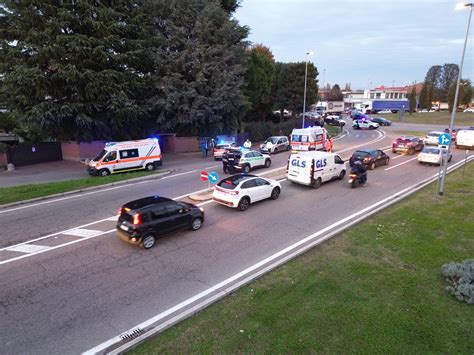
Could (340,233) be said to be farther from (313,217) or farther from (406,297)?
(406,297)

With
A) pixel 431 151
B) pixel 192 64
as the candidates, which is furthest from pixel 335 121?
pixel 192 64

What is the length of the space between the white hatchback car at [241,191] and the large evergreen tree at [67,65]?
15.0 meters

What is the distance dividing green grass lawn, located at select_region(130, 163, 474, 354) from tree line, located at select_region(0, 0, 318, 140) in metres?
21.7

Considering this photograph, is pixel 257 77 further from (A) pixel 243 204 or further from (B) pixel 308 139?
(A) pixel 243 204

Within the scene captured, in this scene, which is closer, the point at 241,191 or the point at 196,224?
the point at 196,224

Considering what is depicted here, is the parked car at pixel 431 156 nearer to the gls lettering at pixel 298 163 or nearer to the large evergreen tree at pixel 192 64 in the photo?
the gls lettering at pixel 298 163

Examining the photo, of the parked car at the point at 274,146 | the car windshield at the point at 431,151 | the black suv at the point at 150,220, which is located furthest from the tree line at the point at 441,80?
the black suv at the point at 150,220

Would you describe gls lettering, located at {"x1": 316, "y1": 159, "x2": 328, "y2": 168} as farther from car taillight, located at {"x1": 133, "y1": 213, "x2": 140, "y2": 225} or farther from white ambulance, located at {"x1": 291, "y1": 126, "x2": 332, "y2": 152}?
car taillight, located at {"x1": 133, "y1": 213, "x2": 140, "y2": 225}

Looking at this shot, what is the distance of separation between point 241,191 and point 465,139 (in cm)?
2994

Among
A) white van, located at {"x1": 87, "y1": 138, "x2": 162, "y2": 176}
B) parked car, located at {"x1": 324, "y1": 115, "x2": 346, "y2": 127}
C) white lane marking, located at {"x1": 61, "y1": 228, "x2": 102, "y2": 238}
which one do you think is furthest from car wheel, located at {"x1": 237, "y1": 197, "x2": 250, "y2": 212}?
parked car, located at {"x1": 324, "y1": 115, "x2": 346, "y2": 127}

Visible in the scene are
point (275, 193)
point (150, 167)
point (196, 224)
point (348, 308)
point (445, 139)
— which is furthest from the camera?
point (150, 167)

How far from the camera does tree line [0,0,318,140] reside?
76.5 ft

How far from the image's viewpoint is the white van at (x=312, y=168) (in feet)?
57.0

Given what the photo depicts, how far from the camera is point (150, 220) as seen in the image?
404 inches
